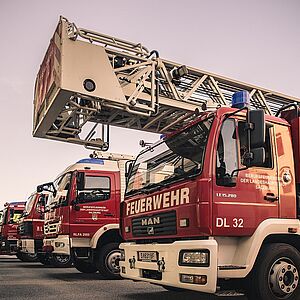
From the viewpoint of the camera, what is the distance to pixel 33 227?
1462cm

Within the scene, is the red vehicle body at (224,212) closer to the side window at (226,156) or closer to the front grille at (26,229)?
the side window at (226,156)

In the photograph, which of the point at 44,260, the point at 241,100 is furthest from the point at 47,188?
the point at 241,100

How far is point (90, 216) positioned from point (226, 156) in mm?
5183

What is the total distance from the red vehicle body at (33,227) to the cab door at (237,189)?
30.7 ft

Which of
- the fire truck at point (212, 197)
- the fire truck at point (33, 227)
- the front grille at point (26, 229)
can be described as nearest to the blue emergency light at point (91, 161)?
the fire truck at point (212, 197)

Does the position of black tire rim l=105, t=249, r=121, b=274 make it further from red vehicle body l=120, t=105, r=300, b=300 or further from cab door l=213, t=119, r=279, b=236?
cab door l=213, t=119, r=279, b=236

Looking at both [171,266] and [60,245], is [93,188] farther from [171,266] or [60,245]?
[171,266]

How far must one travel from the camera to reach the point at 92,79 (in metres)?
7.88

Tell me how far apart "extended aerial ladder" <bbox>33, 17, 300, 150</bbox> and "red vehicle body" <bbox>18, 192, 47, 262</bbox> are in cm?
593

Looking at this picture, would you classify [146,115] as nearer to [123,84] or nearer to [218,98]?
[123,84]

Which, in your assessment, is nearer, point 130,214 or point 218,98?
point 130,214

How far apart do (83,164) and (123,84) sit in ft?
8.45

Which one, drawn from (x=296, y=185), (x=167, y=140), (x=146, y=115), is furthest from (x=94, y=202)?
(x=296, y=185)

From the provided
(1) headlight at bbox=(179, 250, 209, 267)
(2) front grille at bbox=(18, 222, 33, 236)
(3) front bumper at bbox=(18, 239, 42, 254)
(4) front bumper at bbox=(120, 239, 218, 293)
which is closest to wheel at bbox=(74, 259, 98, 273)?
(3) front bumper at bbox=(18, 239, 42, 254)
